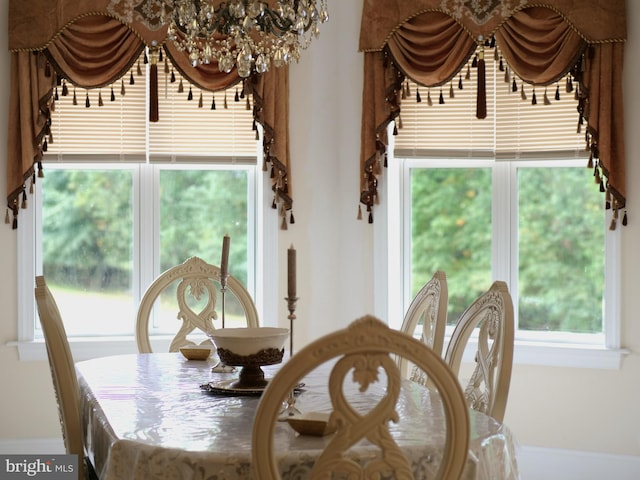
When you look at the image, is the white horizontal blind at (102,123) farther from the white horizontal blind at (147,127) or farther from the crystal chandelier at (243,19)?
the crystal chandelier at (243,19)

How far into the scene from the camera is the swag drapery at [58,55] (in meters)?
4.24

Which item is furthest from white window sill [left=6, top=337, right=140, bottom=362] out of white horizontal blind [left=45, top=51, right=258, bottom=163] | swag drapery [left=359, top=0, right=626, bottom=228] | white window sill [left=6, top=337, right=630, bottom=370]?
swag drapery [left=359, top=0, right=626, bottom=228]

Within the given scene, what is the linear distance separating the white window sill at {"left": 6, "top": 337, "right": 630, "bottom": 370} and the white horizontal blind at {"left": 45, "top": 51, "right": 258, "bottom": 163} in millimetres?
967

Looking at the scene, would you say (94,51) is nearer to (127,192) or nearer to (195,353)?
(127,192)

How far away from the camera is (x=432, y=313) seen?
9.96 ft

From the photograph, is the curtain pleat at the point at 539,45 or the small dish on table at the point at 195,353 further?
the curtain pleat at the point at 539,45

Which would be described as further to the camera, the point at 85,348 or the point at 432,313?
the point at 85,348

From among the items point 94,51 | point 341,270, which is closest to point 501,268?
point 341,270

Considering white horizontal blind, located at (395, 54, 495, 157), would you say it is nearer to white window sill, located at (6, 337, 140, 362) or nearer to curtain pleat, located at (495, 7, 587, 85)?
curtain pleat, located at (495, 7, 587, 85)

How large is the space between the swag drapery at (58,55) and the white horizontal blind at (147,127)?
16 cm

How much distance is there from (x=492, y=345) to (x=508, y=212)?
2.10 metres

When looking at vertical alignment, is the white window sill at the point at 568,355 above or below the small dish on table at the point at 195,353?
below

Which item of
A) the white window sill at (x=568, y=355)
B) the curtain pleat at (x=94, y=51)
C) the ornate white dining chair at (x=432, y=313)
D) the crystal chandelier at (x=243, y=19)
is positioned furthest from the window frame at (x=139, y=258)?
the crystal chandelier at (x=243, y=19)

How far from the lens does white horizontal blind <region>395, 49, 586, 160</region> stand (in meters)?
4.27
